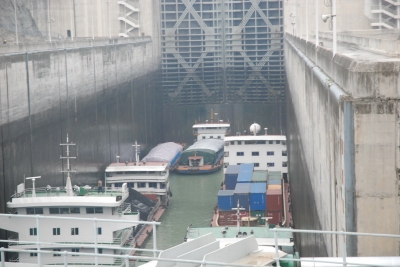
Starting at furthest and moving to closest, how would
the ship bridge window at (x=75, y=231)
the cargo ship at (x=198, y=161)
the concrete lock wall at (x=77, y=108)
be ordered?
1. the cargo ship at (x=198, y=161)
2. the concrete lock wall at (x=77, y=108)
3. the ship bridge window at (x=75, y=231)

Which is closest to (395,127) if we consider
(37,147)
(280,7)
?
(37,147)

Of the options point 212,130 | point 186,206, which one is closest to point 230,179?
point 186,206

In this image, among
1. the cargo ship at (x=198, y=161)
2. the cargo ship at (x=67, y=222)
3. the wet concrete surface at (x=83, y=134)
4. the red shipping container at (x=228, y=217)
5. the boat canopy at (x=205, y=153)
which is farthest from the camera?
the boat canopy at (x=205, y=153)

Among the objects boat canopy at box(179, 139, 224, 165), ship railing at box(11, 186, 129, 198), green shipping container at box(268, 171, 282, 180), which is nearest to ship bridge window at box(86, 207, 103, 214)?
ship railing at box(11, 186, 129, 198)

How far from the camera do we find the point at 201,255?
4773mm

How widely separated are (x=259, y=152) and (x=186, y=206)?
2.93m

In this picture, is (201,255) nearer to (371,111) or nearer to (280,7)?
(371,111)

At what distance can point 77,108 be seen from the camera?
1797cm

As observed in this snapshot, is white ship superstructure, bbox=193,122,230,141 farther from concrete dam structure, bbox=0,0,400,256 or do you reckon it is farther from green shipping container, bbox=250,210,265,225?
green shipping container, bbox=250,210,265,225

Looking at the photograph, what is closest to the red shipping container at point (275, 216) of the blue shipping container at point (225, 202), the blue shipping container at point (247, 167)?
the blue shipping container at point (225, 202)

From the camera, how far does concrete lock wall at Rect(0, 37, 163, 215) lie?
44.8ft

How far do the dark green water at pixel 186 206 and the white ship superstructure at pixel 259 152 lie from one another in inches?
40.1

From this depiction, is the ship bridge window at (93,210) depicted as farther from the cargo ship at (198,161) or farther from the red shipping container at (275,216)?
the cargo ship at (198,161)

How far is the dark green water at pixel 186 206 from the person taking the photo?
1502cm
